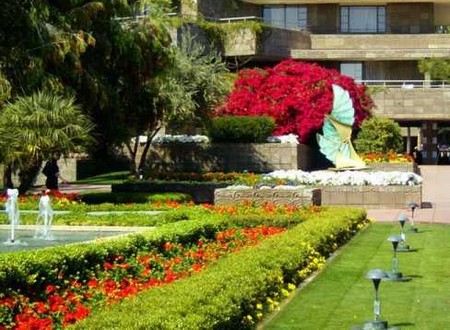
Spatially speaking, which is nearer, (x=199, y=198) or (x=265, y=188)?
(x=265, y=188)

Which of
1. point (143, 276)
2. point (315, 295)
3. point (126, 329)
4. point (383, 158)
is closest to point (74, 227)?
point (143, 276)

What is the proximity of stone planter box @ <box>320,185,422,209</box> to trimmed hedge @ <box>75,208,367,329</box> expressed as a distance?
39.2ft

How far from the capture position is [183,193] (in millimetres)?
28797

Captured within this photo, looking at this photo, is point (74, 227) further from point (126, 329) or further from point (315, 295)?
point (126, 329)

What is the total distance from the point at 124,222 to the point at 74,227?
100 cm

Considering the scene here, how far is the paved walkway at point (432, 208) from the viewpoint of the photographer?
2302 centimetres

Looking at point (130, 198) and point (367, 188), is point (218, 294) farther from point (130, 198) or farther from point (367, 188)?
point (367, 188)

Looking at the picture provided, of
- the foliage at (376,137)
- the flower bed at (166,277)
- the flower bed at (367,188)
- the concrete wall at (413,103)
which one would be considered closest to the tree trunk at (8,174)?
the flower bed at (367,188)

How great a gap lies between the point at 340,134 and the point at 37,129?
44.2ft

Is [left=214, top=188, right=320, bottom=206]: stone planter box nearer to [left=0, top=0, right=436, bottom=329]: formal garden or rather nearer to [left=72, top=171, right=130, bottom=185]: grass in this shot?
[left=0, top=0, right=436, bottom=329]: formal garden

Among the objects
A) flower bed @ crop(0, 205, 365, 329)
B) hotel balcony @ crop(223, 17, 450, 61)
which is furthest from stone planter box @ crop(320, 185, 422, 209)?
hotel balcony @ crop(223, 17, 450, 61)

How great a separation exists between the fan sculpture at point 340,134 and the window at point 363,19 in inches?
1071

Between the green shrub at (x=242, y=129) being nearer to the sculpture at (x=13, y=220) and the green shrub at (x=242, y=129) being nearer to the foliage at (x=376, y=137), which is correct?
the foliage at (x=376, y=137)

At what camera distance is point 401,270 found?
13.5 m
